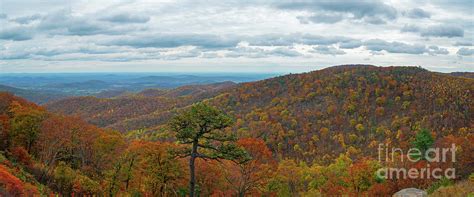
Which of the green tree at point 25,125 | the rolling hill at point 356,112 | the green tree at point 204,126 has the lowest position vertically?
the rolling hill at point 356,112

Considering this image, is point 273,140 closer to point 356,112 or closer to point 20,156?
point 356,112

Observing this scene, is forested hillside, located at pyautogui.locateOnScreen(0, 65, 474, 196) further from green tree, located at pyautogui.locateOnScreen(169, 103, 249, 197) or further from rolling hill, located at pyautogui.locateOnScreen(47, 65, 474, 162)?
rolling hill, located at pyautogui.locateOnScreen(47, 65, 474, 162)

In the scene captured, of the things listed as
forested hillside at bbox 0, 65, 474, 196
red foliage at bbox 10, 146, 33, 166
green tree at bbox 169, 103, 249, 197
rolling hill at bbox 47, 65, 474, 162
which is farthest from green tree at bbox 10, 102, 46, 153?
rolling hill at bbox 47, 65, 474, 162

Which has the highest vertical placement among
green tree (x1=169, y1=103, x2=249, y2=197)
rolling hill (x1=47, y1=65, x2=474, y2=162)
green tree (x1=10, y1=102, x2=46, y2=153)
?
green tree (x1=169, y1=103, x2=249, y2=197)

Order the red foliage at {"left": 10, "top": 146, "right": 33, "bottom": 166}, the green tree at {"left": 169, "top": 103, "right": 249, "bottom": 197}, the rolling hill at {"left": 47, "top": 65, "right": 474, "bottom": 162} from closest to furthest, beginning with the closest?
1. the green tree at {"left": 169, "top": 103, "right": 249, "bottom": 197}
2. the red foliage at {"left": 10, "top": 146, "right": 33, "bottom": 166}
3. the rolling hill at {"left": 47, "top": 65, "right": 474, "bottom": 162}

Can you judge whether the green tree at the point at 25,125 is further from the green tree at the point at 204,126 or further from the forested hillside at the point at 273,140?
the green tree at the point at 204,126

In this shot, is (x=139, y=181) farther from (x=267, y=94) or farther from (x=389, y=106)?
(x=267, y=94)

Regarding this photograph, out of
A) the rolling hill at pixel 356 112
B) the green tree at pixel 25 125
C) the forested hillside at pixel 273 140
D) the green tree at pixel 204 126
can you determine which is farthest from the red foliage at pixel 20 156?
the rolling hill at pixel 356 112

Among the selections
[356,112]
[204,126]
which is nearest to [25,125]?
[204,126]
